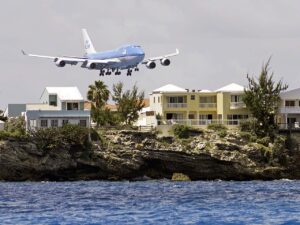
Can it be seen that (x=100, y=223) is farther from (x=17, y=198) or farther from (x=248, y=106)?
(x=248, y=106)

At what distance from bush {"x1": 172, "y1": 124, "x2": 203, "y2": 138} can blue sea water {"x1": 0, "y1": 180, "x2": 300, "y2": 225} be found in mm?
39209

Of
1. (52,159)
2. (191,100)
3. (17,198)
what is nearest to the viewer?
(17,198)

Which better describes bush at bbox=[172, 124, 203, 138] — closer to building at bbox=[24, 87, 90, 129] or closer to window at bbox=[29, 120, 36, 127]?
building at bbox=[24, 87, 90, 129]

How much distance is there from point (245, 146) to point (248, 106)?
13.1m

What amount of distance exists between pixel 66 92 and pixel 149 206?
9442cm

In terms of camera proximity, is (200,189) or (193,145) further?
(193,145)

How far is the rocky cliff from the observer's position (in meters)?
127

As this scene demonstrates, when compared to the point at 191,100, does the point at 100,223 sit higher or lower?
lower

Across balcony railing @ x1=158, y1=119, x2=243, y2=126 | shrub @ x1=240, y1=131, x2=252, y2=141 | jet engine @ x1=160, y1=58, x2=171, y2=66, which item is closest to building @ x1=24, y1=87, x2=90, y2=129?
balcony railing @ x1=158, y1=119, x2=243, y2=126

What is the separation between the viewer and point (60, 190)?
95.4 m

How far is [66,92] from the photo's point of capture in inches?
6432

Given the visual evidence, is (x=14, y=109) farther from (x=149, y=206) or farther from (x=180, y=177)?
(x=149, y=206)

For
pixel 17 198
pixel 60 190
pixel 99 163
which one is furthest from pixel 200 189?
pixel 99 163

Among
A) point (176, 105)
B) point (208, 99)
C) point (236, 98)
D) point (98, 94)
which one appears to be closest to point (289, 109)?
point (236, 98)
